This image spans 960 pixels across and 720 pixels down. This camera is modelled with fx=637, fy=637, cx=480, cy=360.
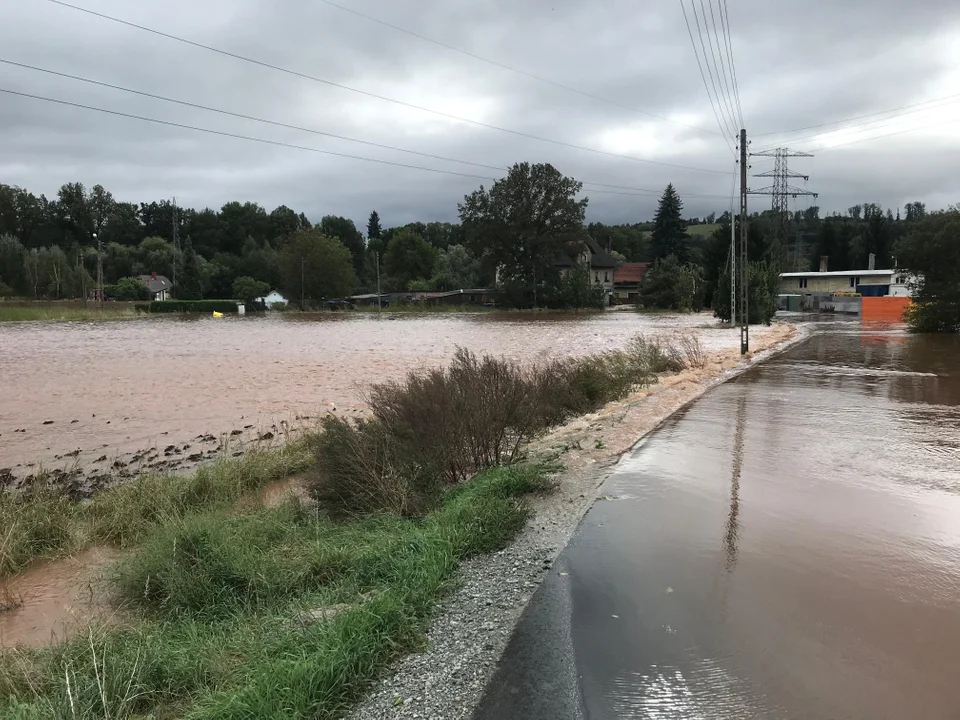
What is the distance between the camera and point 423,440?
8406 mm

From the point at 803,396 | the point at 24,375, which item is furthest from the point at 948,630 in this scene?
the point at 24,375

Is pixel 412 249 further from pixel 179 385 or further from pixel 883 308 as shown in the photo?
pixel 179 385

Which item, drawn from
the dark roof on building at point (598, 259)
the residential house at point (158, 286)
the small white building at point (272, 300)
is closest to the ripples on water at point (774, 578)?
the small white building at point (272, 300)

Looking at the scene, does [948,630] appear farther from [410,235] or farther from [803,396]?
[410,235]

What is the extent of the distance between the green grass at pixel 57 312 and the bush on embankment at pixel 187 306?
2.18 m

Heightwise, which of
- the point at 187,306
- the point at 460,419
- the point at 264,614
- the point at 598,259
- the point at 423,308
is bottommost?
the point at 264,614

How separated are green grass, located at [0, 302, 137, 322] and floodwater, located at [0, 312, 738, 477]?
24.7m

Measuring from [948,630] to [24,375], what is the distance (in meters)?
27.2

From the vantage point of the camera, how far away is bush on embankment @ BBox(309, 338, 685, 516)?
25.0 ft

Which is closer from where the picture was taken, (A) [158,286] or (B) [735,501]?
(B) [735,501]

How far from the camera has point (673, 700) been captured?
3.46 metres

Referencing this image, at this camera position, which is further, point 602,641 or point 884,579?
point 884,579

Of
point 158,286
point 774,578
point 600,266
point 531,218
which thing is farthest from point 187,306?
point 774,578

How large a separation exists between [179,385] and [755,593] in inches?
797
